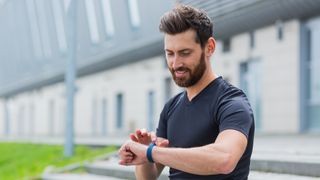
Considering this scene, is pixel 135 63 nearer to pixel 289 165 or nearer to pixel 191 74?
pixel 289 165

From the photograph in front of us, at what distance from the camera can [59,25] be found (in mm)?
34406

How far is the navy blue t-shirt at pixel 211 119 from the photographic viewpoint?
2.11 m

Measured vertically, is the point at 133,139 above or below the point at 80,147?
above

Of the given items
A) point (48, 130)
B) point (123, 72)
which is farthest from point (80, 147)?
point (48, 130)

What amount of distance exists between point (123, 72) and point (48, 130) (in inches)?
522

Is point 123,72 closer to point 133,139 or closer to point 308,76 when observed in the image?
point 308,76

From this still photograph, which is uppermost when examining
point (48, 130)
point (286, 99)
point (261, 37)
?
point (261, 37)

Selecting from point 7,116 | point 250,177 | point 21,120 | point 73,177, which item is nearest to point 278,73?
point 73,177

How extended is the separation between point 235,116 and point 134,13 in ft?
74.9

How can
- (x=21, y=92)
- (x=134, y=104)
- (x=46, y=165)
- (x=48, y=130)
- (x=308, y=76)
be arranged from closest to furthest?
(x=46, y=165)
(x=308, y=76)
(x=134, y=104)
(x=48, y=130)
(x=21, y=92)

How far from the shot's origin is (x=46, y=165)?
10.8 meters

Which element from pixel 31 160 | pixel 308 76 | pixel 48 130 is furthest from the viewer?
pixel 48 130

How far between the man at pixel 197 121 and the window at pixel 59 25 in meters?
31.4

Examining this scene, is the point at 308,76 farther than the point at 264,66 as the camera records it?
No
